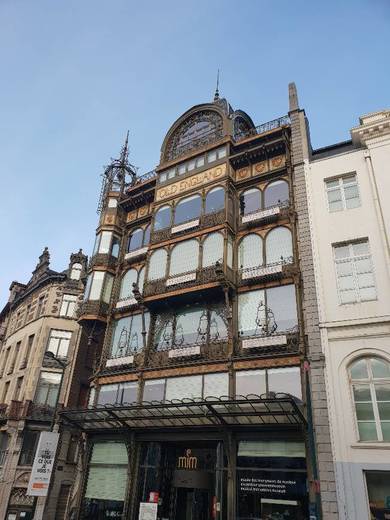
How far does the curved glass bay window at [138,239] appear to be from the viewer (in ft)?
92.9

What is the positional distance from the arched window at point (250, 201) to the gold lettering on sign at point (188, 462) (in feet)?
42.2

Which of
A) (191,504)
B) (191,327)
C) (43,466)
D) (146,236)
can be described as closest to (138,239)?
(146,236)

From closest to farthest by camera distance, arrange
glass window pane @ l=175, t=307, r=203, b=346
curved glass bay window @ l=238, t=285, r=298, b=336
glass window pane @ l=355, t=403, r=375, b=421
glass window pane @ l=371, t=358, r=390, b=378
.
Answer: glass window pane @ l=355, t=403, r=375, b=421, glass window pane @ l=371, t=358, r=390, b=378, curved glass bay window @ l=238, t=285, r=298, b=336, glass window pane @ l=175, t=307, r=203, b=346

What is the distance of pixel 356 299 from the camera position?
57.1 feet

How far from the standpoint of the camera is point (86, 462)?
72.2 feet

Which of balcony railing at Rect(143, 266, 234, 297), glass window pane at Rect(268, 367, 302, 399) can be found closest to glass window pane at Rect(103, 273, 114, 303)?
balcony railing at Rect(143, 266, 234, 297)

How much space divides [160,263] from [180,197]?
176 inches

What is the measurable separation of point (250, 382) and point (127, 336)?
9.23 metres

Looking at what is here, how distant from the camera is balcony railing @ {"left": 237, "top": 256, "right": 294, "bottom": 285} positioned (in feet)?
66.3

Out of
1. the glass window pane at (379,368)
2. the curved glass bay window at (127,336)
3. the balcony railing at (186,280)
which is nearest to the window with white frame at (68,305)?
the curved glass bay window at (127,336)

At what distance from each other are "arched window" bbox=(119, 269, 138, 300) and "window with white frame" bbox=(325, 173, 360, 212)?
13079 mm

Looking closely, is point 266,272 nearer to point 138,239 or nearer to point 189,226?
point 189,226

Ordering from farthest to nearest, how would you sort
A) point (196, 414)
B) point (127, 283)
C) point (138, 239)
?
point (138, 239)
point (127, 283)
point (196, 414)

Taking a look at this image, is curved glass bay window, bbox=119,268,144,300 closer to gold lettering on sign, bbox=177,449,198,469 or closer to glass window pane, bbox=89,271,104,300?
glass window pane, bbox=89,271,104,300
